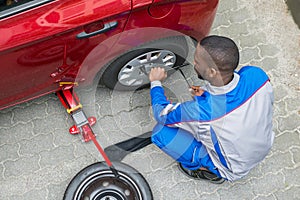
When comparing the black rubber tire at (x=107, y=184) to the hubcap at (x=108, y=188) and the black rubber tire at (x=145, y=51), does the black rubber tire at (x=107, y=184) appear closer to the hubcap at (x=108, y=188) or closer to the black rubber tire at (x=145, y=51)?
the hubcap at (x=108, y=188)

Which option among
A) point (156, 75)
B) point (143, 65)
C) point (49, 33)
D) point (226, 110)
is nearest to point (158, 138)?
point (156, 75)

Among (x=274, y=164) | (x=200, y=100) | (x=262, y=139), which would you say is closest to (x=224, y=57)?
(x=200, y=100)

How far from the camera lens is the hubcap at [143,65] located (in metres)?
3.09

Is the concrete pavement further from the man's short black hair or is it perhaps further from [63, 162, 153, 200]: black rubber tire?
the man's short black hair

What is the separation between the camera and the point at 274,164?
3.36 m

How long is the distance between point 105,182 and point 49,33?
132cm

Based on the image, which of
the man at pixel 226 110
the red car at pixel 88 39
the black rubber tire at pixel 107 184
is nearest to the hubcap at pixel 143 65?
the red car at pixel 88 39

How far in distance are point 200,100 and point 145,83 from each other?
1.11 m

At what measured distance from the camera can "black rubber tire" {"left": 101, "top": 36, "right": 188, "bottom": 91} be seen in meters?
2.96

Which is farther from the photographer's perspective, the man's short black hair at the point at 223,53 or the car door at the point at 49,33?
the car door at the point at 49,33

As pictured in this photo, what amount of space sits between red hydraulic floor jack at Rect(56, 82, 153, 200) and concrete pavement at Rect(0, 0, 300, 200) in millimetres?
96

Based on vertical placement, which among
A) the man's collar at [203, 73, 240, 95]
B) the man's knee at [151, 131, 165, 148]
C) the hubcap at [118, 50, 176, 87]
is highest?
the man's collar at [203, 73, 240, 95]

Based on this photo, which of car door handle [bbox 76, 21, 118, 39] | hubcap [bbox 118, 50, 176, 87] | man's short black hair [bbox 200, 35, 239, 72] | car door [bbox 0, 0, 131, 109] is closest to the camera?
man's short black hair [bbox 200, 35, 239, 72]

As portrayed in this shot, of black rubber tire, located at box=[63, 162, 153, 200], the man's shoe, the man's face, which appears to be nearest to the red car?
the man's face
